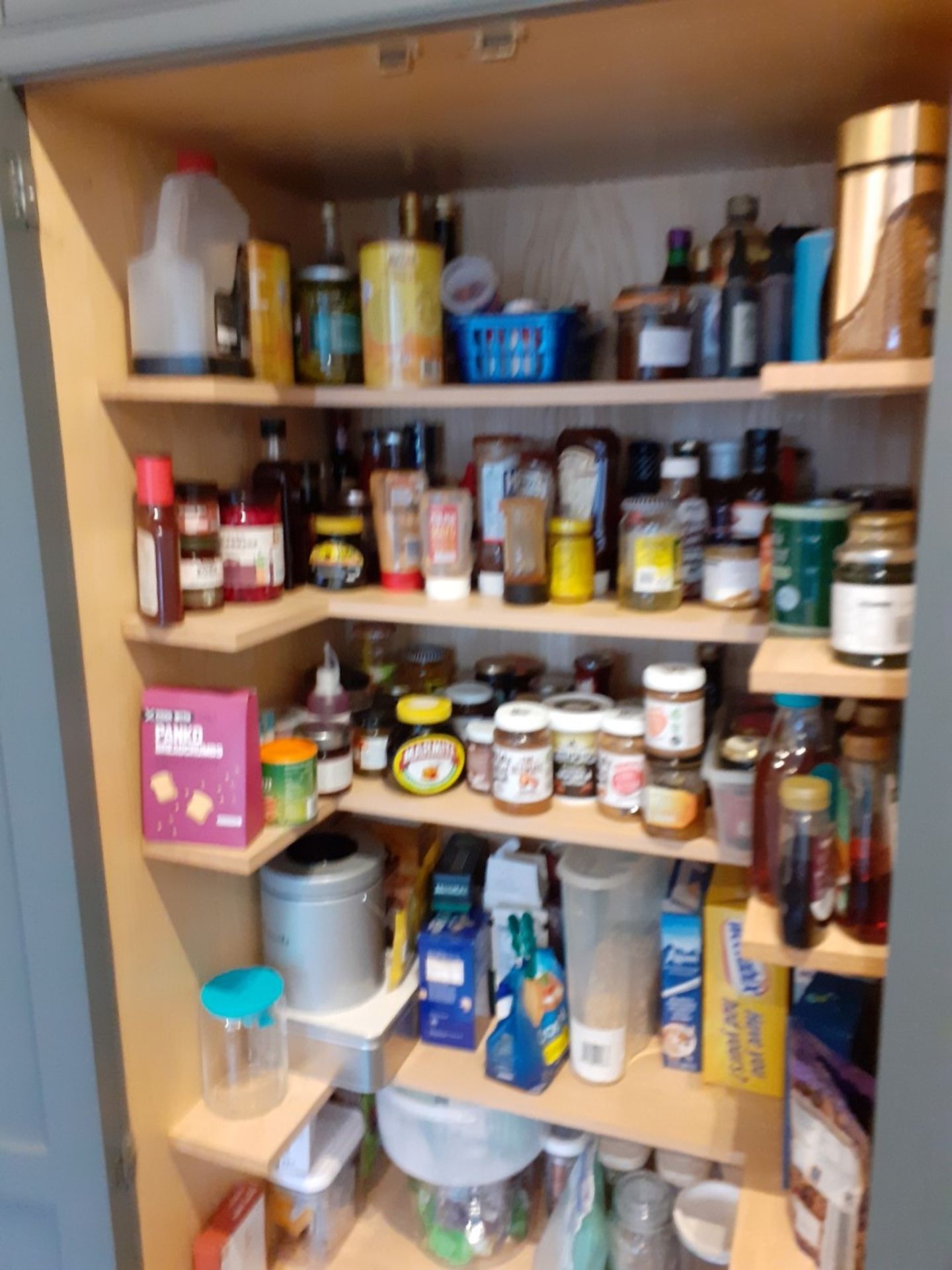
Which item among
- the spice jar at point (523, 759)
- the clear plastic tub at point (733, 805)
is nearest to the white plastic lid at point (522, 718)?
the spice jar at point (523, 759)

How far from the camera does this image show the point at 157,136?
3.75 feet

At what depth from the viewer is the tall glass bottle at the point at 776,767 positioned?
101 centimetres

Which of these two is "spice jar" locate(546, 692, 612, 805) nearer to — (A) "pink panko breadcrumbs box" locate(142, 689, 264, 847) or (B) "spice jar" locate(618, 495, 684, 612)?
(B) "spice jar" locate(618, 495, 684, 612)

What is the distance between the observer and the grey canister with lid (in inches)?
53.3

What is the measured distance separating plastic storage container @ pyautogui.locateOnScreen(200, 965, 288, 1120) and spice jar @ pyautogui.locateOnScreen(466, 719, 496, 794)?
0.37 metres

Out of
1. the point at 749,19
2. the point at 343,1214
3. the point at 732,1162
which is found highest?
the point at 749,19

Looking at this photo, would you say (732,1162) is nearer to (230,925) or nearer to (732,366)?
(230,925)

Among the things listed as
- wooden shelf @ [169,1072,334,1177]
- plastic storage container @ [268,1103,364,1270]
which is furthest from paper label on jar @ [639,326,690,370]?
plastic storage container @ [268,1103,364,1270]

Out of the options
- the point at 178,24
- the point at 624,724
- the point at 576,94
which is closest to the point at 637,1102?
the point at 624,724

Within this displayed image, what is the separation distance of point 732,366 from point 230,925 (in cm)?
101

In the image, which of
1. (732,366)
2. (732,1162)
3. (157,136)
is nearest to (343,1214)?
(732,1162)

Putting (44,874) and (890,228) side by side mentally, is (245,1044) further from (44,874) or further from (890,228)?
(890,228)

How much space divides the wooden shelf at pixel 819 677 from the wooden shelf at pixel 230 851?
61 centimetres

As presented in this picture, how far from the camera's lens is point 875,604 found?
870 mm
